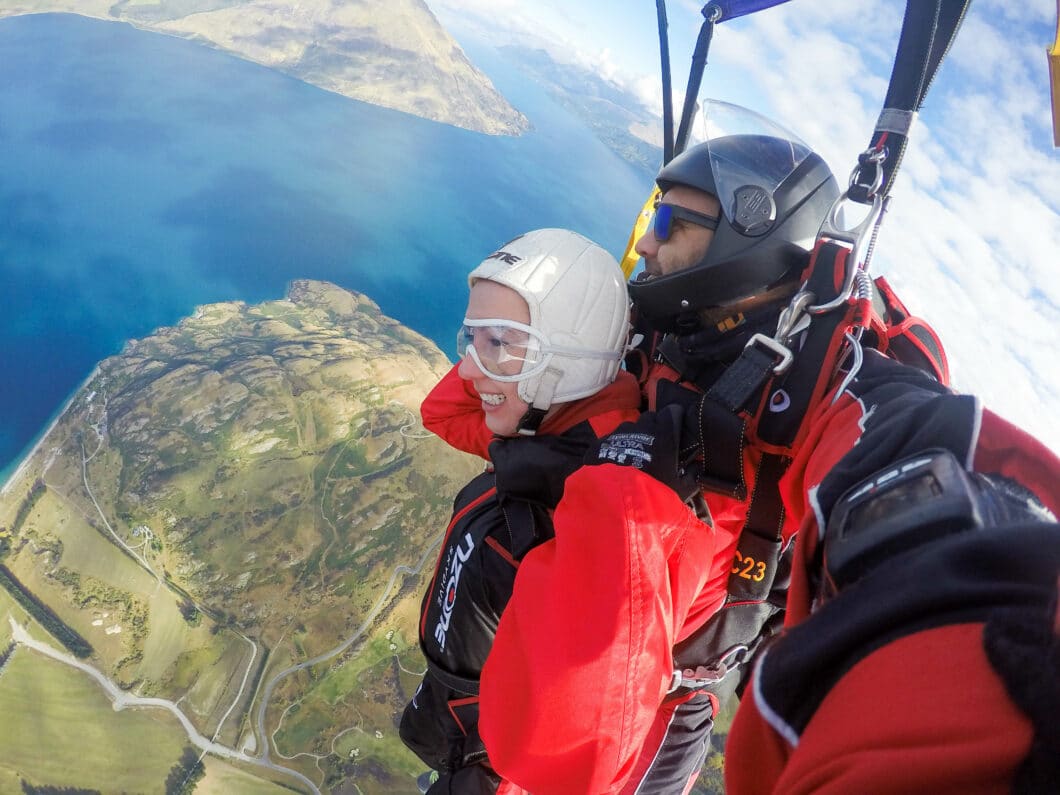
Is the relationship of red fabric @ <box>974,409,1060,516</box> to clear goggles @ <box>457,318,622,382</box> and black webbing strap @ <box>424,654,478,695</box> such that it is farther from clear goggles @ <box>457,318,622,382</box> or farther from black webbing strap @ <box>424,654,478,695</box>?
black webbing strap @ <box>424,654,478,695</box>

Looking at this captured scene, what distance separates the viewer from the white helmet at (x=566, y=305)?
5.51 ft

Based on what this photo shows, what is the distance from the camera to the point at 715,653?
1674 millimetres

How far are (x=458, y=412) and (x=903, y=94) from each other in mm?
1844

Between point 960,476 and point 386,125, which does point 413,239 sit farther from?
point 960,476

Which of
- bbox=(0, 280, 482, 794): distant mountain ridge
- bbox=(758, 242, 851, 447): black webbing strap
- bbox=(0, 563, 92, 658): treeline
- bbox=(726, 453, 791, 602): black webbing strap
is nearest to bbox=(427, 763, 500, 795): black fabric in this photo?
bbox=(726, 453, 791, 602): black webbing strap

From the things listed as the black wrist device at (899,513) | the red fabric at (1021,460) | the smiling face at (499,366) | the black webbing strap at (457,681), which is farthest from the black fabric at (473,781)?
the red fabric at (1021,460)

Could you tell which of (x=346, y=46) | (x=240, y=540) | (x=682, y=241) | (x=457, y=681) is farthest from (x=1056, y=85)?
(x=346, y=46)

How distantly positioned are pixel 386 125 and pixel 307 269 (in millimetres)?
20892

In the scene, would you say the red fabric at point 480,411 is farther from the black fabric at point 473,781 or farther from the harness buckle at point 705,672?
the black fabric at point 473,781

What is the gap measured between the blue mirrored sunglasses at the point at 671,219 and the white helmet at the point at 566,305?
0.65 feet

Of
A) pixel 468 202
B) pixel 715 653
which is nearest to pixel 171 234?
pixel 468 202

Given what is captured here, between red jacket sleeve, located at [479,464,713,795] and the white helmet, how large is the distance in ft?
2.27

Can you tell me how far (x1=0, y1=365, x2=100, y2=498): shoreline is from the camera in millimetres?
14031

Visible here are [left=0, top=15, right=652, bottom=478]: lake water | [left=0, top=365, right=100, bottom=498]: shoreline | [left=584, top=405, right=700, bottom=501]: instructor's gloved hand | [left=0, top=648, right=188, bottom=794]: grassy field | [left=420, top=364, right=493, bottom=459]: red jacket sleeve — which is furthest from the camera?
[left=0, top=15, right=652, bottom=478]: lake water
